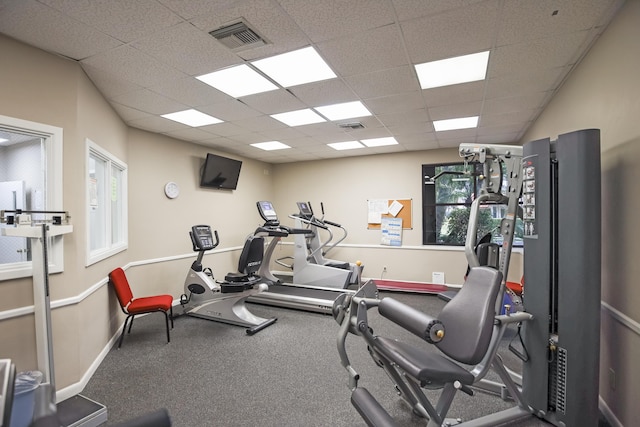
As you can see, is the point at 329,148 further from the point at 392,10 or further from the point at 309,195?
the point at 392,10

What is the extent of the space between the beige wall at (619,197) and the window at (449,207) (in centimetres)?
347

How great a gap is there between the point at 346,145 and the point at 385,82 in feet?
8.48

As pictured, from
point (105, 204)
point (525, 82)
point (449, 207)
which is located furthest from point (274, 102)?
point (449, 207)

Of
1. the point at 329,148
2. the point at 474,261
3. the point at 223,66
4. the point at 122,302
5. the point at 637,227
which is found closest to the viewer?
the point at 637,227

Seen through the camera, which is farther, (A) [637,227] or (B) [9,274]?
(B) [9,274]

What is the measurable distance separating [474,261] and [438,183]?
153 inches

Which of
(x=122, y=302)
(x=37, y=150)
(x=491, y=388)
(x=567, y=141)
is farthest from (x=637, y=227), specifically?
(x=122, y=302)

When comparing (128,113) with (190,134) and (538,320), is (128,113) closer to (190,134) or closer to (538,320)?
(190,134)

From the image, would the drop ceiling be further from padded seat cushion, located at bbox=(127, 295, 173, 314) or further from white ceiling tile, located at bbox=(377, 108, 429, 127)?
padded seat cushion, located at bbox=(127, 295, 173, 314)

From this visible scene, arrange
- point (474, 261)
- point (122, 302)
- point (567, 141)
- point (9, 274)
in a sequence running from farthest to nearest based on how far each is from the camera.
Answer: point (122, 302) < point (474, 261) < point (9, 274) < point (567, 141)

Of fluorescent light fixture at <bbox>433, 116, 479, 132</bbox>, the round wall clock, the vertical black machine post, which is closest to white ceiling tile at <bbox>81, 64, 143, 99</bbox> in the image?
the round wall clock

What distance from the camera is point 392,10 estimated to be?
191 cm

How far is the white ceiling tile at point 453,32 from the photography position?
1938 millimetres

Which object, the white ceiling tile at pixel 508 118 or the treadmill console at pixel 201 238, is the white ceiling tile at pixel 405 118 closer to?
the white ceiling tile at pixel 508 118
